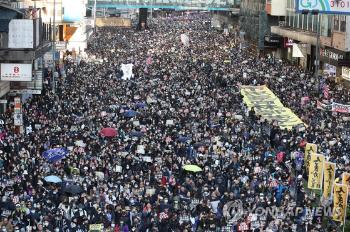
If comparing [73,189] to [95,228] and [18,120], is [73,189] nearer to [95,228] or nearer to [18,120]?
[95,228]

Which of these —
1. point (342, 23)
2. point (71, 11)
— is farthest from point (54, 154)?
point (71, 11)

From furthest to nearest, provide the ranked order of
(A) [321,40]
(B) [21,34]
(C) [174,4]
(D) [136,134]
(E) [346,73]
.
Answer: (C) [174,4] → (A) [321,40] → (E) [346,73] → (B) [21,34] → (D) [136,134]

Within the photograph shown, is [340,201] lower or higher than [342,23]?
lower

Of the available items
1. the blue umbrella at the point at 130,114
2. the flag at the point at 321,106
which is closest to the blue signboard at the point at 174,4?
the flag at the point at 321,106

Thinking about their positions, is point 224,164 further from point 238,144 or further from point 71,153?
point 71,153

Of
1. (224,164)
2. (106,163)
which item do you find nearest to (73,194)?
(106,163)

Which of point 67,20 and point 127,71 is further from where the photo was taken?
point 67,20
